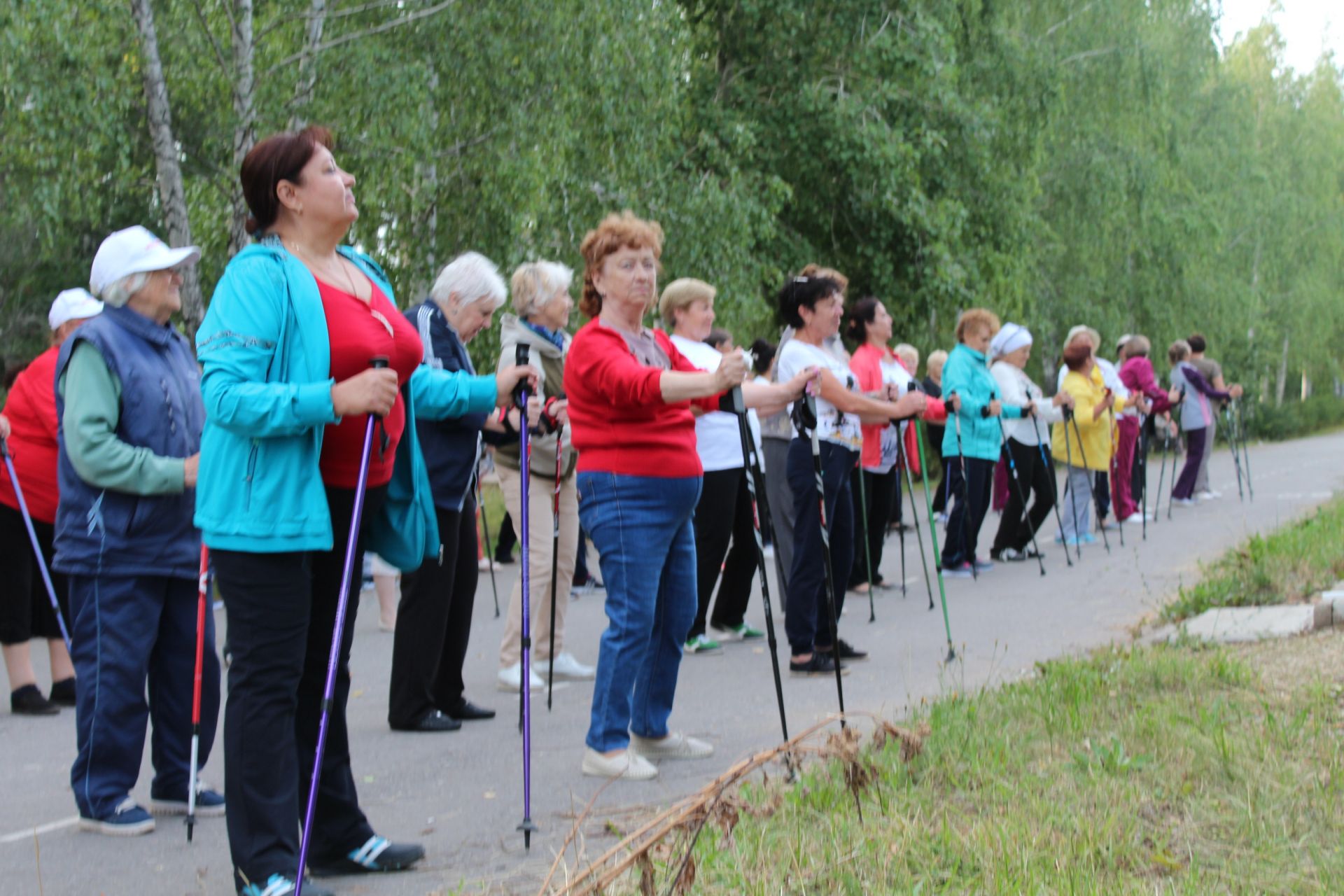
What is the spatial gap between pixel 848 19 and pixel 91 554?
17312 millimetres

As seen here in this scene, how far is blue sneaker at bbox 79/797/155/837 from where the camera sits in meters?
5.08

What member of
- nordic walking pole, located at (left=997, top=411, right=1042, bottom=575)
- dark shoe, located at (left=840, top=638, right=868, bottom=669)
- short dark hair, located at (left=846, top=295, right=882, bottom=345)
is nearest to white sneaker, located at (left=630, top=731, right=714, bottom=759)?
dark shoe, located at (left=840, top=638, right=868, bottom=669)

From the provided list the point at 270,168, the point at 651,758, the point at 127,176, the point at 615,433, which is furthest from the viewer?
the point at 127,176

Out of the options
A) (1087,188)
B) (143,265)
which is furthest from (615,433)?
(1087,188)

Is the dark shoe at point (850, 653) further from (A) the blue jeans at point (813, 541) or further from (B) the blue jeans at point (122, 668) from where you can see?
(B) the blue jeans at point (122, 668)

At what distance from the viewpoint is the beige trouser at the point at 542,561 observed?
7.58 meters

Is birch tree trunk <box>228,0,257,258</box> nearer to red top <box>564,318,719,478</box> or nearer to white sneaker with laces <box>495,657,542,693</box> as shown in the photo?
white sneaker with laces <box>495,657,542,693</box>

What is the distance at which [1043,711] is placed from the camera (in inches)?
219

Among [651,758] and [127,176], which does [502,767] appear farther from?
[127,176]

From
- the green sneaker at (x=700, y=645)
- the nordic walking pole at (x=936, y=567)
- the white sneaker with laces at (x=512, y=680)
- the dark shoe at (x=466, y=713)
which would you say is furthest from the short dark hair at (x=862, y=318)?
the dark shoe at (x=466, y=713)

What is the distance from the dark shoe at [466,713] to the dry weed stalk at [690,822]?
2405mm

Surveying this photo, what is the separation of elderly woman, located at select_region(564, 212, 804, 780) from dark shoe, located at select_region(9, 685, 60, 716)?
3.21 meters

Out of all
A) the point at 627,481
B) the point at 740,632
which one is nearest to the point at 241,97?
the point at 740,632

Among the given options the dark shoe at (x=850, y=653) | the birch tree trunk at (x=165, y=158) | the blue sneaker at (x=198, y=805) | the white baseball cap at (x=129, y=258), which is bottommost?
the dark shoe at (x=850, y=653)
